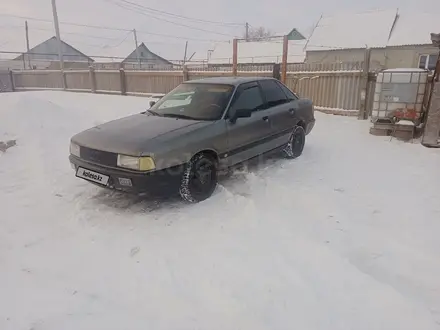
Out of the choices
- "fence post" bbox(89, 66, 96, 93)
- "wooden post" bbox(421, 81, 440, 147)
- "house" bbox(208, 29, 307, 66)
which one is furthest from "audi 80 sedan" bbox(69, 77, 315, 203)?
"house" bbox(208, 29, 307, 66)

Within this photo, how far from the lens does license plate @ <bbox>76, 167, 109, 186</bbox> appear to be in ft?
12.3

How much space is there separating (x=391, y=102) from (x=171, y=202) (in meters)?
5.82

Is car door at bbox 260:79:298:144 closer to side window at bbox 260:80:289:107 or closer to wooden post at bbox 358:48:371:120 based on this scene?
side window at bbox 260:80:289:107

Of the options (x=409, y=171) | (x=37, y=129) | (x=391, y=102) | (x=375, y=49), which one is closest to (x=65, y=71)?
(x=37, y=129)

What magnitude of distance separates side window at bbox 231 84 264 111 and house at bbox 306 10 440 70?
18.9 m

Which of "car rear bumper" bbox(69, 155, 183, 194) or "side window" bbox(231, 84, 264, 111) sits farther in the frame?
"side window" bbox(231, 84, 264, 111)

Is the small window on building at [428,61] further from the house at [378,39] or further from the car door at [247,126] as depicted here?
the car door at [247,126]

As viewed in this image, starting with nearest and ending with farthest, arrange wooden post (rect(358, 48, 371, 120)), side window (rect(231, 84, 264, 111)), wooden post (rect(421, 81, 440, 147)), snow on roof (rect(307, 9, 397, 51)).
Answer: side window (rect(231, 84, 264, 111)) < wooden post (rect(421, 81, 440, 147)) < wooden post (rect(358, 48, 371, 120)) < snow on roof (rect(307, 9, 397, 51))

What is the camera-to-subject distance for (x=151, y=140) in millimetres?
3682

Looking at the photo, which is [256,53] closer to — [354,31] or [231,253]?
[354,31]

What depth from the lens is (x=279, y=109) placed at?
553 cm

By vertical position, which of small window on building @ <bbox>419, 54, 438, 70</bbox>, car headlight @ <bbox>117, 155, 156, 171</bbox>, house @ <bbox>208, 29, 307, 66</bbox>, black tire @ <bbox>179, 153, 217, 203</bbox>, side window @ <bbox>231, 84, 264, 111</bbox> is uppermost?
house @ <bbox>208, 29, 307, 66</bbox>

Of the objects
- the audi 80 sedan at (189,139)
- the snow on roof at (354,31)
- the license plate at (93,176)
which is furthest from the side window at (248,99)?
the snow on roof at (354,31)

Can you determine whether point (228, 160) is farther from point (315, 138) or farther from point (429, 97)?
point (429, 97)
